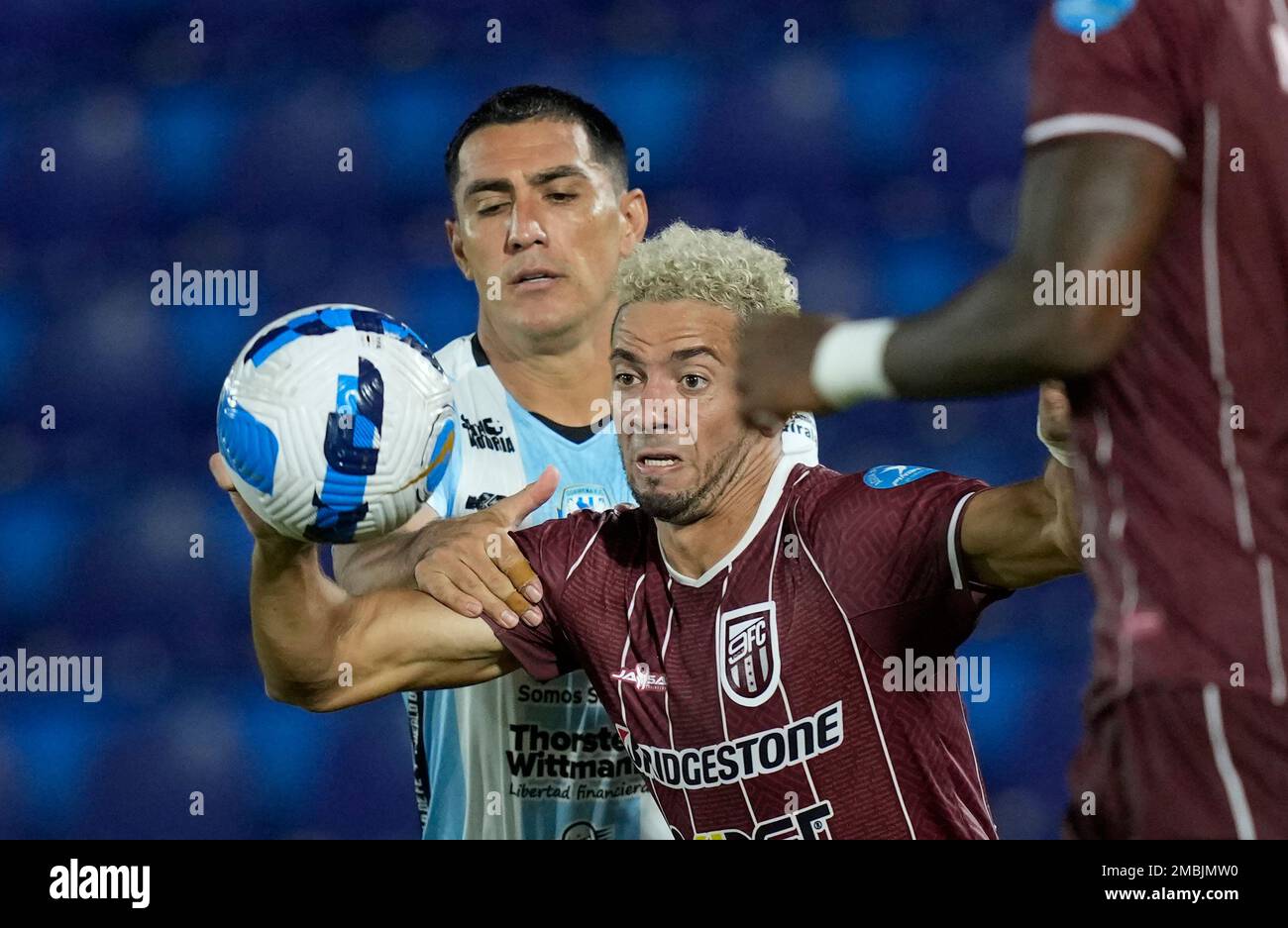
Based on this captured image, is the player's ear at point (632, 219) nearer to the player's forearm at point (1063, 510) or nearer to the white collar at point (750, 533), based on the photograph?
the white collar at point (750, 533)

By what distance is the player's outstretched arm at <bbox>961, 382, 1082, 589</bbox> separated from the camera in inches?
85.8

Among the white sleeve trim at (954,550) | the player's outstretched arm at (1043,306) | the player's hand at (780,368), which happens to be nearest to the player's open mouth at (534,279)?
the white sleeve trim at (954,550)

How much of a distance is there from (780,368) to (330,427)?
90 cm

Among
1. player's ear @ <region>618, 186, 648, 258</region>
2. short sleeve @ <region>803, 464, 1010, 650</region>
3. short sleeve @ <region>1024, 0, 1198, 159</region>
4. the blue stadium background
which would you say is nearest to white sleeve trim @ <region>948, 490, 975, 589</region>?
short sleeve @ <region>803, 464, 1010, 650</region>

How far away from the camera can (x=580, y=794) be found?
3264 millimetres

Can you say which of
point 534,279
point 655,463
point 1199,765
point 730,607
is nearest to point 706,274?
point 655,463

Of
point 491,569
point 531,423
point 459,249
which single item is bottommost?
point 491,569

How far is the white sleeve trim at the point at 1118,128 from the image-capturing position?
1.42 meters

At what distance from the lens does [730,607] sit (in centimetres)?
255

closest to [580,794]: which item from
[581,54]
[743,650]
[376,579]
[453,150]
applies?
[376,579]


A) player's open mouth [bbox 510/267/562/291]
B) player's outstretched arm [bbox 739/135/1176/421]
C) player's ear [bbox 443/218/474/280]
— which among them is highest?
player's ear [bbox 443/218/474/280]

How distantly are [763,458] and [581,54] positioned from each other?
2455mm

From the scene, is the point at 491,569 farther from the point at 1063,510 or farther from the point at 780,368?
the point at 780,368

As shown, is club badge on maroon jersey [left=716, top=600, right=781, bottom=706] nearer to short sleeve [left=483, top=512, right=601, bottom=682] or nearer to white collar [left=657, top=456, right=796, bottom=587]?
white collar [left=657, top=456, right=796, bottom=587]
